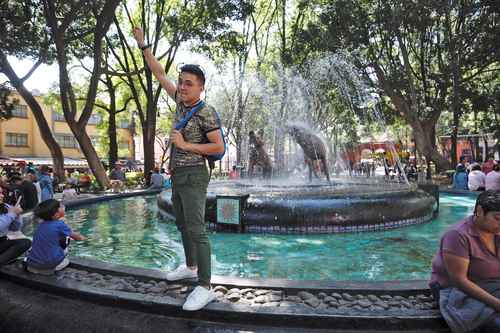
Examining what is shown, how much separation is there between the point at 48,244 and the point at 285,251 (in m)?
3.15

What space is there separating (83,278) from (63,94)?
43.7 feet

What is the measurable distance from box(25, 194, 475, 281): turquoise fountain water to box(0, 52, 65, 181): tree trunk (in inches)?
371

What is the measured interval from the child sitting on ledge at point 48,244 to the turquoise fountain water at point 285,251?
51.4 inches

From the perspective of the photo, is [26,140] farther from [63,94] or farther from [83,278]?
[83,278]

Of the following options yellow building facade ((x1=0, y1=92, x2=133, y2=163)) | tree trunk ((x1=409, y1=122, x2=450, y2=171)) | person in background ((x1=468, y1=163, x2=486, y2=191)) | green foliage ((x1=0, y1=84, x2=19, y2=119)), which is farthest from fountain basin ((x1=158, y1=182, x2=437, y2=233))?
yellow building facade ((x1=0, y1=92, x2=133, y2=163))

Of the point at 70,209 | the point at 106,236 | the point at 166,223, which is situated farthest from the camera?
the point at 70,209

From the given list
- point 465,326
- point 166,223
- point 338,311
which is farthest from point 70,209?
point 465,326

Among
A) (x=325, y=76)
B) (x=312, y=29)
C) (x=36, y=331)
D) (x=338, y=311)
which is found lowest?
(x=36, y=331)

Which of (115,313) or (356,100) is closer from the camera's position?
(115,313)

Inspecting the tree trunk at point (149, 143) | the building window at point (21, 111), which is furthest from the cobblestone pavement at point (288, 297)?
the building window at point (21, 111)

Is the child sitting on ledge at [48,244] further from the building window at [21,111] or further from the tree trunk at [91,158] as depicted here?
the building window at [21,111]

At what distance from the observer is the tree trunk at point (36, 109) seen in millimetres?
Result: 15445

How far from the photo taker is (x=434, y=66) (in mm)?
25562

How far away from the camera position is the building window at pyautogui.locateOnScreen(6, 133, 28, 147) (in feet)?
141
